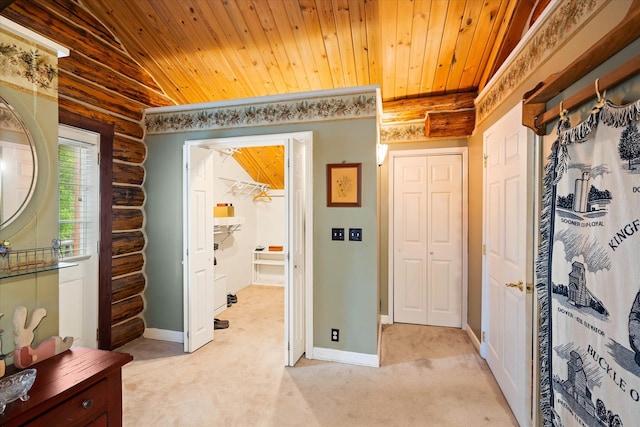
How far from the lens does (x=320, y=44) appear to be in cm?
269

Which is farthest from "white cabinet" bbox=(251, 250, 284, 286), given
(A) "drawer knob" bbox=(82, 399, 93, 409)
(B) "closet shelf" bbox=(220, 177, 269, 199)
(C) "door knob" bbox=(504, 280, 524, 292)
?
(A) "drawer knob" bbox=(82, 399, 93, 409)

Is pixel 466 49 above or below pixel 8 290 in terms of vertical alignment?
above

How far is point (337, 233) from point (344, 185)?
0.45 m

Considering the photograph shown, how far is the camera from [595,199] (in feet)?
3.69

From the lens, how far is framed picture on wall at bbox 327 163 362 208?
8.73 feet

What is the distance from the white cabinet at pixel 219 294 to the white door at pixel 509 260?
320 cm

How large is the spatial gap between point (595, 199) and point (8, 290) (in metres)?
2.40

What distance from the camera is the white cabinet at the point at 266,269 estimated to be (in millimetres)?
5543

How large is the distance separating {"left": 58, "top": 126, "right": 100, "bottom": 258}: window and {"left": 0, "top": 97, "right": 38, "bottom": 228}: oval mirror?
142 cm

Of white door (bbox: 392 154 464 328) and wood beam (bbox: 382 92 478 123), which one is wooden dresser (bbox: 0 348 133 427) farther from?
wood beam (bbox: 382 92 478 123)

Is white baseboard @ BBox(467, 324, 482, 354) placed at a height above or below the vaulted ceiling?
below

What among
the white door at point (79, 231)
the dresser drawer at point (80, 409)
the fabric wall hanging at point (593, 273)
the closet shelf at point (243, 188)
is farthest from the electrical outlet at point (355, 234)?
the closet shelf at point (243, 188)

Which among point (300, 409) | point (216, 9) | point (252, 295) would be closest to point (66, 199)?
point (216, 9)

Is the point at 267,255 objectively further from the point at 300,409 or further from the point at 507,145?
the point at 507,145
